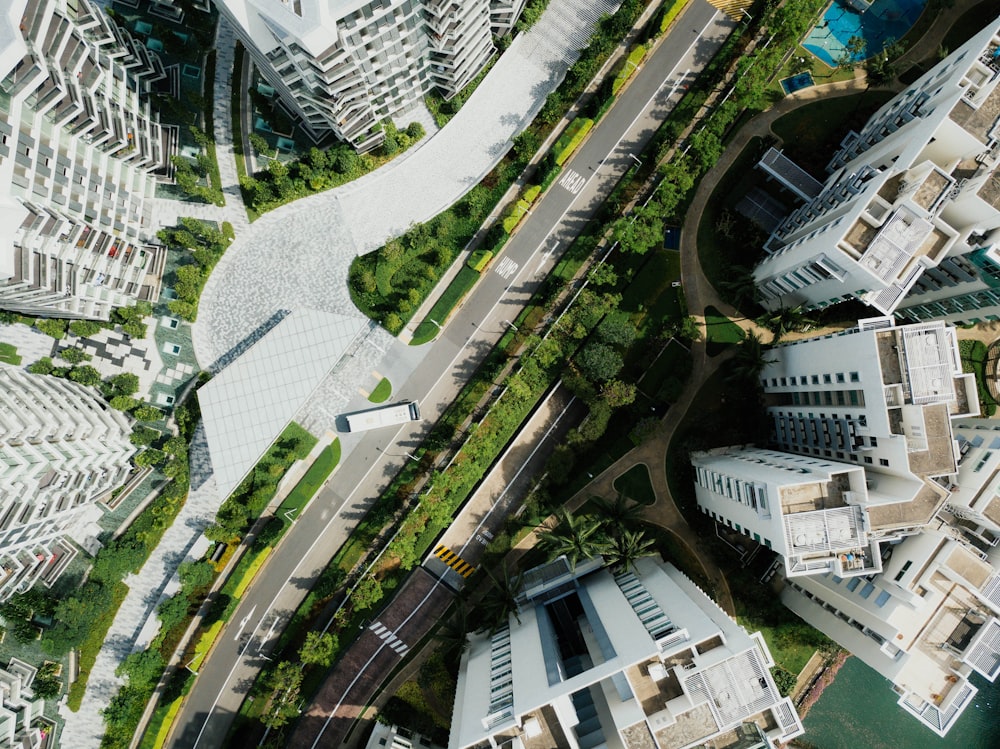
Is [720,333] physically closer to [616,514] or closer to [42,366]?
[616,514]

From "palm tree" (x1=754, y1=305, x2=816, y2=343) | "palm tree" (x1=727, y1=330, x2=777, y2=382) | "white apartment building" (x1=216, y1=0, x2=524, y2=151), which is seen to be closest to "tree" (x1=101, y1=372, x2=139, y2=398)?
"white apartment building" (x1=216, y1=0, x2=524, y2=151)

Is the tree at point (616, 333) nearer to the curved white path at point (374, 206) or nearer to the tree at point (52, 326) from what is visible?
the curved white path at point (374, 206)

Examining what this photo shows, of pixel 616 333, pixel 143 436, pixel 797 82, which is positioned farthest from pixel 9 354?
pixel 797 82

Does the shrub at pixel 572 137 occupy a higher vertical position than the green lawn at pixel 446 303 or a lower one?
higher

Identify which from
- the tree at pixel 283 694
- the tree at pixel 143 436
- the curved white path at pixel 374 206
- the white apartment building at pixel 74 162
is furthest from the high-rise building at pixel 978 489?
the white apartment building at pixel 74 162

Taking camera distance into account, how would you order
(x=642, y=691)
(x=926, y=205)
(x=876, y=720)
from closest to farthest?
(x=642, y=691) < (x=926, y=205) < (x=876, y=720)

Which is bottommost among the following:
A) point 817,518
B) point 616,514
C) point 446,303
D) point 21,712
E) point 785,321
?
point 21,712

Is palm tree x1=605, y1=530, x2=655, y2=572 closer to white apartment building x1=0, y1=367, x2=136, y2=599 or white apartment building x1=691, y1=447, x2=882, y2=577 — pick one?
white apartment building x1=691, y1=447, x2=882, y2=577
